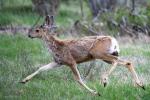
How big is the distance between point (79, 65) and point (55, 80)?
1.17 meters

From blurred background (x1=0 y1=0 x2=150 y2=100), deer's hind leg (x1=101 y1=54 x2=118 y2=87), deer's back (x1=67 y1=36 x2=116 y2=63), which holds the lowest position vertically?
blurred background (x1=0 y1=0 x2=150 y2=100)

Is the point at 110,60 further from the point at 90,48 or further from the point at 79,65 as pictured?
the point at 79,65

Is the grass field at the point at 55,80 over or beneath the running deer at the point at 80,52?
beneath

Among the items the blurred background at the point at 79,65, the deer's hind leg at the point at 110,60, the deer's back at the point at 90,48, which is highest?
the deer's back at the point at 90,48

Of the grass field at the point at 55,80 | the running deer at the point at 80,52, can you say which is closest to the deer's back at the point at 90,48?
the running deer at the point at 80,52

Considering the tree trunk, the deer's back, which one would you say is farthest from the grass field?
the tree trunk

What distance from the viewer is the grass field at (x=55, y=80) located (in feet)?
32.1

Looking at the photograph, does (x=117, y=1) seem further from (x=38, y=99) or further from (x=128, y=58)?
(x=38, y=99)

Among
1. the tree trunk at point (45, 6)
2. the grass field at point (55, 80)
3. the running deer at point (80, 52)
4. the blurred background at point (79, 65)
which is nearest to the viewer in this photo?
the grass field at point (55, 80)

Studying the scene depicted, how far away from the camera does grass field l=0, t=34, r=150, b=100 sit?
980cm

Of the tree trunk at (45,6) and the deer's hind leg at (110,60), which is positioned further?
the tree trunk at (45,6)

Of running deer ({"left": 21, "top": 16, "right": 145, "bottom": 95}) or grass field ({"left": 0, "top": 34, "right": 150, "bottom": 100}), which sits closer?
grass field ({"left": 0, "top": 34, "right": 150, "bottom": 100})

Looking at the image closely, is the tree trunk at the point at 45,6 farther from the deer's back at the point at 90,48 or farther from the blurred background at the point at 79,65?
the deer's back at the point at 90,48

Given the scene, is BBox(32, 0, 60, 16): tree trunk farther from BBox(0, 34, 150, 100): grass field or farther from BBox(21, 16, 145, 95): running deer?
BBox(21, 16, 145, 95): running deer
